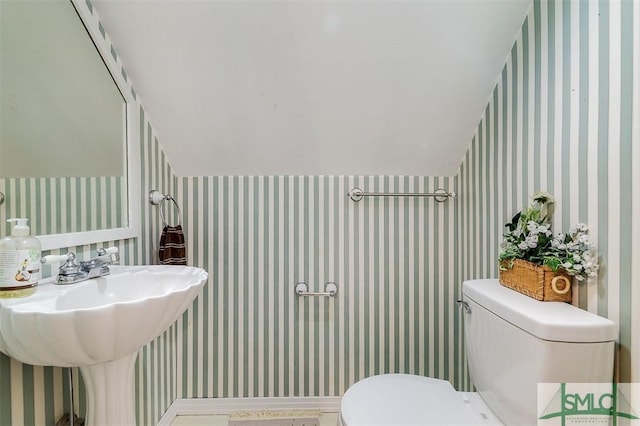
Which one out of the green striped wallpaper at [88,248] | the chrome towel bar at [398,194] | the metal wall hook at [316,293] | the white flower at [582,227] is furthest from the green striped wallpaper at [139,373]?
the white flower at [582,227]

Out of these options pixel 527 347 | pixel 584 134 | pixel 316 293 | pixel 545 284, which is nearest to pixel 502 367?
pixel 527 347

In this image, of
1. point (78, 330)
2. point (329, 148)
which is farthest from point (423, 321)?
point (78, 330)

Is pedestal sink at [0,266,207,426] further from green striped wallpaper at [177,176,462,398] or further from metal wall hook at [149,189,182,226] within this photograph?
green striped wallpaper at [177,176,462,398]

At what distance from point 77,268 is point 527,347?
4.30 ft

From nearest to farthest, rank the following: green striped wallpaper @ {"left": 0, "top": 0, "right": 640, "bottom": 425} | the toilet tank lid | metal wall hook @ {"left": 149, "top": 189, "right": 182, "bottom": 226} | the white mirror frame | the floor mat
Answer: the toilet tank lid
the white mirror frame
metal wall hook @ {"left": 149, "top": 189, "right": 182, "bottom": 226}
the floor mat
green striped wallpaper @ {"left": 0, "top": 0, "right": 640, "bottom": 425}

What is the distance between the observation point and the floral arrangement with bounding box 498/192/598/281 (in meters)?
0.88

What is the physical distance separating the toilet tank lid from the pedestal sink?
3.04ft

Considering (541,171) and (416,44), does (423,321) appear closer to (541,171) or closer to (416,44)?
(541,171)

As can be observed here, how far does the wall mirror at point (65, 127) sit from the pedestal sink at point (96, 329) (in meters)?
0.22

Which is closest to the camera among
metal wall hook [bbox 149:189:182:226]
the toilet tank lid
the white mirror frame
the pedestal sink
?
the pedestal sink

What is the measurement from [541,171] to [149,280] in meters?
1.45

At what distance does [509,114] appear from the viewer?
129cm

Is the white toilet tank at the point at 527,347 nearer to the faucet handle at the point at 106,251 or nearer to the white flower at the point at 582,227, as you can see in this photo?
the white flower at the point at 582,227

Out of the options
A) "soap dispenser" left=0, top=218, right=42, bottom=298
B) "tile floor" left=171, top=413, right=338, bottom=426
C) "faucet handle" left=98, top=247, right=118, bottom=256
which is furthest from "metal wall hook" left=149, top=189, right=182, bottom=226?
"tile floor" left=171, top=413, right=338, bottom=426
